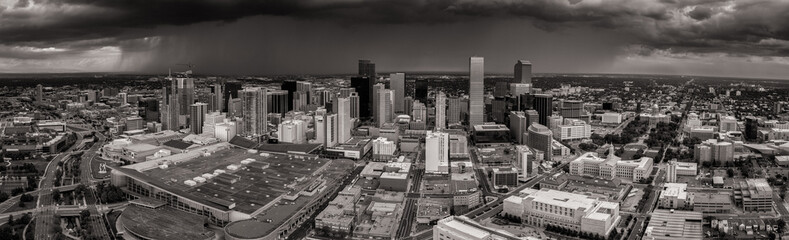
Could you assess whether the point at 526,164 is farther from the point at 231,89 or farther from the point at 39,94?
the point at 39,94

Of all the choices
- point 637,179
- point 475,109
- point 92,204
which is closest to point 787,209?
point 637,179

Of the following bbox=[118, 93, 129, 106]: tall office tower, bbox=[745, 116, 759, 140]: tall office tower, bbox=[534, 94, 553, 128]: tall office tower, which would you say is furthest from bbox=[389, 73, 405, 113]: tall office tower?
bbox=[745, 116, 759, 140]: tall office tower

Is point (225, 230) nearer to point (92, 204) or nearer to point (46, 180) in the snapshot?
point (92, 204)

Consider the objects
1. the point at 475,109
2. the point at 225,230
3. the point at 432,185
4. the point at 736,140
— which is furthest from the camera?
the point at 475,109

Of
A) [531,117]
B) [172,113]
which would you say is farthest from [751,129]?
[172,113]

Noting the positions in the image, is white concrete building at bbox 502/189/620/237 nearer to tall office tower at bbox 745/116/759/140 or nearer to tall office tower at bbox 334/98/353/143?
tall office tower at bbox 334/98/353/143

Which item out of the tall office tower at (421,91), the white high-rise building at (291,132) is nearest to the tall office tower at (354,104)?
the tall office tower at (421,91)

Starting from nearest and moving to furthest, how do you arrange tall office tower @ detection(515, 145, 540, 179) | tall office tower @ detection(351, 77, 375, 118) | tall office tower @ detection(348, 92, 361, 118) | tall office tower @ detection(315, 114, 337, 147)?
tall office tower @ detection(515, 145, 540, 179), tall office tower @ detection(315, 114, 337, 147), tall office tower @ detection(348, 92, 361, 118), tall office tower @ detection(351, 77, 375, 118)
